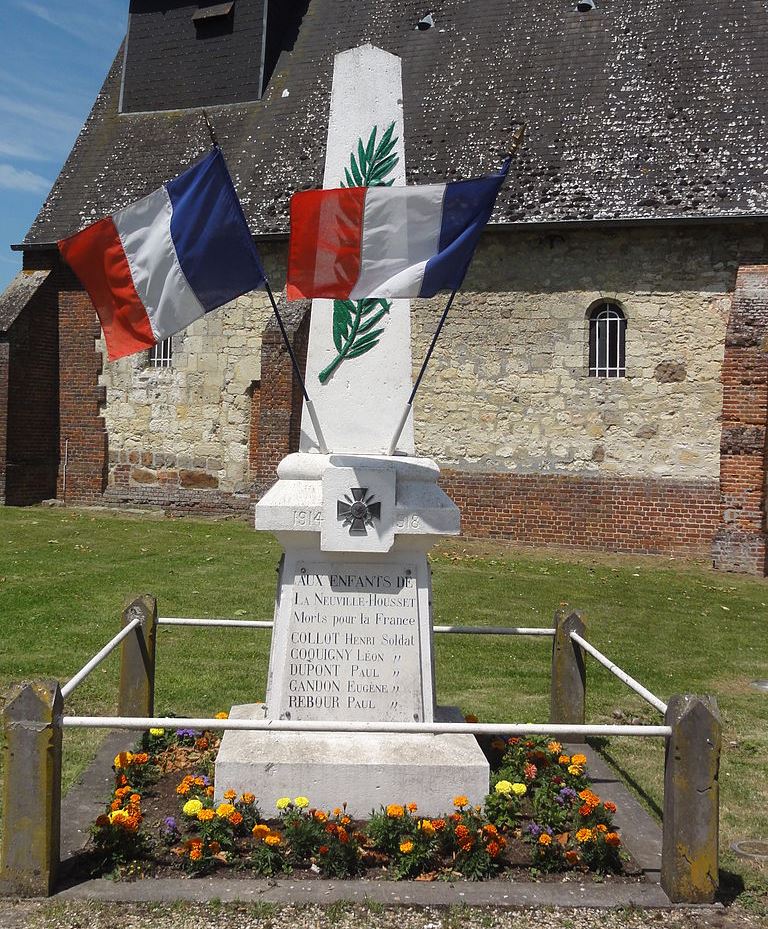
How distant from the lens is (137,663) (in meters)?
6.52

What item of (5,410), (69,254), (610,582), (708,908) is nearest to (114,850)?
(708,908)

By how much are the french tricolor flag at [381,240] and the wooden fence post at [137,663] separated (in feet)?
7.95

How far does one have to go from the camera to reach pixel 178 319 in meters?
5.70

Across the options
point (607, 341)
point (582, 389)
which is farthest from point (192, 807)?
point (607, 341)

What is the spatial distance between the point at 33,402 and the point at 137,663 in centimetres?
1394

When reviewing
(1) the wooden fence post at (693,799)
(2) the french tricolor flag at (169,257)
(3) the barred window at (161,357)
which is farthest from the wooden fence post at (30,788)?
(3) the barred window at (161,357)

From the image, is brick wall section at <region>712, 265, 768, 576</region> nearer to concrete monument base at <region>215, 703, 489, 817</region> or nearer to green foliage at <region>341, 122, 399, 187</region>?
green foliage at <region>341, 122, 399, 187</region>

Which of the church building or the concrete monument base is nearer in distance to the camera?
the concrete monument base

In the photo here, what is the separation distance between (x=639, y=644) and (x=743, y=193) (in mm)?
7990

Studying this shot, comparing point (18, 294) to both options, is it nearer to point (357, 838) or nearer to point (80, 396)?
point (80, 396)

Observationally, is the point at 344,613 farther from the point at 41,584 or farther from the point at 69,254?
the point at 41,584

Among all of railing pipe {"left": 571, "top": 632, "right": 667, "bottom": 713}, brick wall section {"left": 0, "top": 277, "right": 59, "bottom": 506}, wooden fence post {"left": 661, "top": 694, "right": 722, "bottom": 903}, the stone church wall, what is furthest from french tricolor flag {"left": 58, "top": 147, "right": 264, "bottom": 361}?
brick wall section {"left": 0, "top": 277, "right": 59, "bottom": 506}

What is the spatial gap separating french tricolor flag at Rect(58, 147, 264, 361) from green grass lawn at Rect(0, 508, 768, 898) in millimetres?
2659

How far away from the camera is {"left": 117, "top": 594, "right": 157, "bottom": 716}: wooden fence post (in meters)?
6.49
